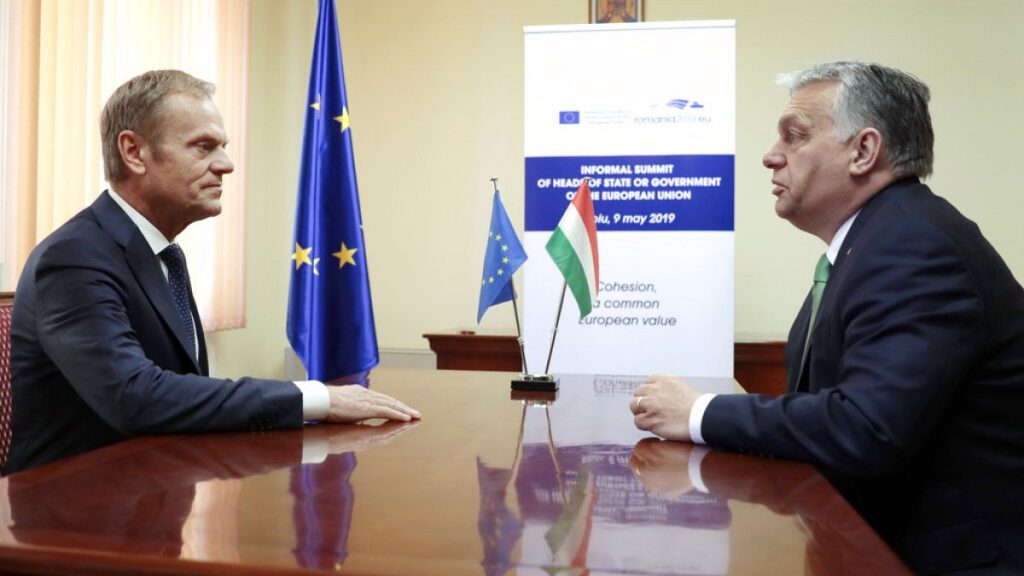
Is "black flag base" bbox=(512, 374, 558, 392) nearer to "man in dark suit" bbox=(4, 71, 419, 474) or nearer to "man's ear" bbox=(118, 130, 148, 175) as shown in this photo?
"man in dark suit" bbox=(4, 71, 419, 474)

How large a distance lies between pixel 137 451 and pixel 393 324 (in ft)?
13.9

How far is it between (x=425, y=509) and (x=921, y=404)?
859mm

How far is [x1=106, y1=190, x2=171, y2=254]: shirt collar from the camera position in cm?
211

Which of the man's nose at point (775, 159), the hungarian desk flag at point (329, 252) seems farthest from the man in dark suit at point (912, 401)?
the hungarian desk flag at point (329, 252)

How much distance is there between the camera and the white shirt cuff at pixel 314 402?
5.77 feet

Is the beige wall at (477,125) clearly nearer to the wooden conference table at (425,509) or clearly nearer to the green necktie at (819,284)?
the green necktie at (819,284)

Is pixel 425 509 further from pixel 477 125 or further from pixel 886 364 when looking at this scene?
pixel 477 125

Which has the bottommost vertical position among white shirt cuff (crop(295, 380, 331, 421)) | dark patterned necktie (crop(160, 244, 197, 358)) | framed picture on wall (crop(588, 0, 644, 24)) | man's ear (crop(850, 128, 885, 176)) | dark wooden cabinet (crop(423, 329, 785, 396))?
dark wooden cabinet (crop(423, 329, 785, 396))

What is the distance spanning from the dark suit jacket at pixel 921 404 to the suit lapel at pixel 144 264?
118 centimetres

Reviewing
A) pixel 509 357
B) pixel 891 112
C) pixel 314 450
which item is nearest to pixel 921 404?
pixel 891 112

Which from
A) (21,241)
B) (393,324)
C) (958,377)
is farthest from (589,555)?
(393,324)

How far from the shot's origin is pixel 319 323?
3.01 meters

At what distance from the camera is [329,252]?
3184mm

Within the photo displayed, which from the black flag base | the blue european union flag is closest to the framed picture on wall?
the blue european union flag
